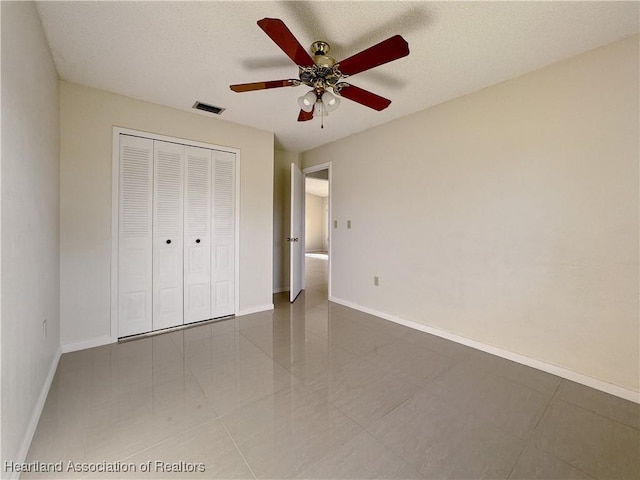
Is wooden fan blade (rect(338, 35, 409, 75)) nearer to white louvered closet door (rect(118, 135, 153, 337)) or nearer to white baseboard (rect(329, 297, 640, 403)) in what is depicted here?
white louvered closet door (rect(118, 135, 153, 337))

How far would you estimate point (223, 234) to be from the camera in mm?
3479

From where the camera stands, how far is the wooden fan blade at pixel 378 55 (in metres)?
1.44

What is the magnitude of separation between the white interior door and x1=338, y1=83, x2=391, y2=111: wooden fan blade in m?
2.04

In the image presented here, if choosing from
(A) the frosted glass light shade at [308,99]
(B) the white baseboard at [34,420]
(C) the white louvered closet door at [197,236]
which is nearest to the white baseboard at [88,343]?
(B) the white baseboard at [34,420]

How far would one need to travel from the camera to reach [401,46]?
1.45 meters

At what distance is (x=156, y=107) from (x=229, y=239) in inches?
63.6

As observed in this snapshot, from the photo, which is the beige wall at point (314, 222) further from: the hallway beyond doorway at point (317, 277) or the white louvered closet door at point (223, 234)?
the white louvered closet door at point (223, 234)

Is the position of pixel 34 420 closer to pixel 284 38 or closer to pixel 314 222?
pixel 284 38

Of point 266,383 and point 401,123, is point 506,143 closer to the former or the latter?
point 401,123

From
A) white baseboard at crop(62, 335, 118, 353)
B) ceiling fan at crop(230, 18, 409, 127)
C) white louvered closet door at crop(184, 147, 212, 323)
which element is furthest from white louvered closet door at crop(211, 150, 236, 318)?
ceiling fan at crop(230, 18, 409, 127)

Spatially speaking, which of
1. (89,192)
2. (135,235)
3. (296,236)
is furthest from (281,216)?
(89,192)

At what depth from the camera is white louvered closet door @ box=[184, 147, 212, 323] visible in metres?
3.20

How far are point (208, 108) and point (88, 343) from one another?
2.63m

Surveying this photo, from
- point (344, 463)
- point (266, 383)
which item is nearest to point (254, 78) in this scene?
point (266, 383)
